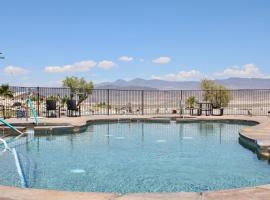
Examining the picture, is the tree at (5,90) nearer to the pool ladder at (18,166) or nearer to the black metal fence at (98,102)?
the black metal fence at (98,102)

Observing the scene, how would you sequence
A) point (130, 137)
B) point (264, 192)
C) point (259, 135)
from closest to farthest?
point (264, 192) → point (259, 135) → point (130, 137)

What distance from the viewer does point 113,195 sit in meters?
3.42

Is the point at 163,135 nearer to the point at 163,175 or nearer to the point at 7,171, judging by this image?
the point at 163,175

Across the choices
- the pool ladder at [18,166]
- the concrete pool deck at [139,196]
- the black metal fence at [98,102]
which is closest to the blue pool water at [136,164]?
the pool ladder at [18,166]

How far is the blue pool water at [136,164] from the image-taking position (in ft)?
16.4

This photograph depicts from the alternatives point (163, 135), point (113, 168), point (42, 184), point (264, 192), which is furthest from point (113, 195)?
point (163, 135)

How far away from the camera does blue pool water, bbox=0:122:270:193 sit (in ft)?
16.4

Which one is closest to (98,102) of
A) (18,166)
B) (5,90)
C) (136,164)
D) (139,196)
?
(5,90)

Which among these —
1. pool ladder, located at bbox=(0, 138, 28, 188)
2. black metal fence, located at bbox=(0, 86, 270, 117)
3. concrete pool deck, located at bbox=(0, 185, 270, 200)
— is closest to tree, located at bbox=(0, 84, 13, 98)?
black metal fence, located at bbox=(0, 86, 270, 117)

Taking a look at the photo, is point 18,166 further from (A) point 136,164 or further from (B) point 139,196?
(B) point 139,196

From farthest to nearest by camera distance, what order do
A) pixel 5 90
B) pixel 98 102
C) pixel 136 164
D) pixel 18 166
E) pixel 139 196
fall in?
1. pixel 98 102
2. pixel 5 90
3. pixel 136 164
4. pixel 18 166
5. pixel 139 196

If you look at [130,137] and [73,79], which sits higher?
[73,79]

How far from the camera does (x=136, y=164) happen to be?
6.38m

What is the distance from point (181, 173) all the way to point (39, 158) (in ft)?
9.29
